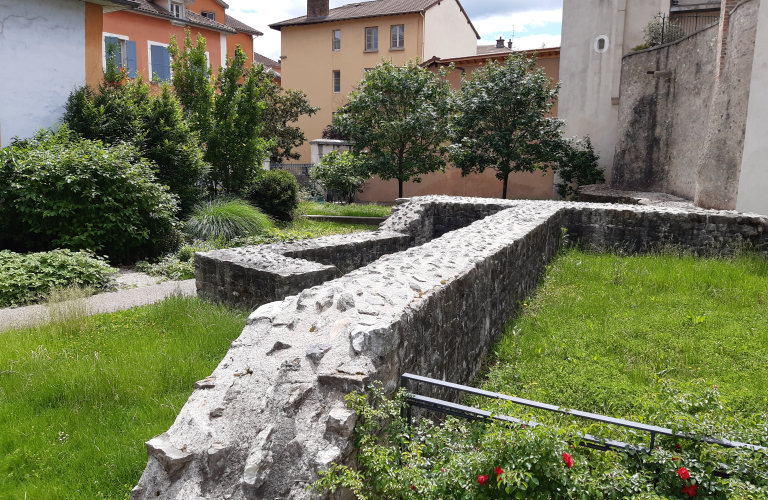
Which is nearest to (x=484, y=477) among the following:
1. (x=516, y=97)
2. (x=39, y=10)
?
(x=39, y=10)

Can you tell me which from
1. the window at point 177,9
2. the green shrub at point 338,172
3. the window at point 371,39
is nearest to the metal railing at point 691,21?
the green shrub at point 338,172

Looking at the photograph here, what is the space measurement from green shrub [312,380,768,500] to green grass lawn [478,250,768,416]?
1.07 meters

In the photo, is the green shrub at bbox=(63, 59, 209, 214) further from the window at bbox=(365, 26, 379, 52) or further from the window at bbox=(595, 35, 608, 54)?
the window at bbox=(365, 26, 379, 52)

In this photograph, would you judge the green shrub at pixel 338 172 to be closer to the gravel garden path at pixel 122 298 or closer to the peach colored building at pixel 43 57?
the peach colored building at pixel 43 57

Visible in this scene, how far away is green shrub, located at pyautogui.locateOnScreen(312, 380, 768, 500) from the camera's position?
7.16 ft

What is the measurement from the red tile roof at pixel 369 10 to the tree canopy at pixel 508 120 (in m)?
13.7

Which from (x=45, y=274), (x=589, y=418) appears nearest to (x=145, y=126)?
(x=45, y=274)

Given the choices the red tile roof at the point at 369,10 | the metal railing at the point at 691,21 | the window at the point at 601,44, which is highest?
the red tile roof at the point at 369,10

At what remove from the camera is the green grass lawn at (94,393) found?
10.6 feet

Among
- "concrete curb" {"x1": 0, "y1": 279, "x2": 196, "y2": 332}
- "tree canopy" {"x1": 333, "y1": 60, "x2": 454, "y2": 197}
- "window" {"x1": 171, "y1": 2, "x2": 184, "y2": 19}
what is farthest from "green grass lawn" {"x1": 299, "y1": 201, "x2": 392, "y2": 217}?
"window" {"x1": 171, "y1": 2, "x2": 184, "y2": 19}

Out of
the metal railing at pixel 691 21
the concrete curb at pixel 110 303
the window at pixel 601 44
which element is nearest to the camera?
the concrete curb at pixel 110 303

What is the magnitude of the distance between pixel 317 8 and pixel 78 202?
27059 mm

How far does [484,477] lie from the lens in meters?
2.22

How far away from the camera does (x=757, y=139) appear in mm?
10758
